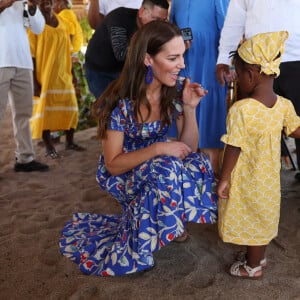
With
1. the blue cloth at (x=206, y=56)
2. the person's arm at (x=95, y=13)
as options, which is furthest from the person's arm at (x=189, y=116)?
the person's arm at (x=95, y=13)

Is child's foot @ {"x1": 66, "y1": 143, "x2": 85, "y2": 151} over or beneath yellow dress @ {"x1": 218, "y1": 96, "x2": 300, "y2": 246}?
beneath

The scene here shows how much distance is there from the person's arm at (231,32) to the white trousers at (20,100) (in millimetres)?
1585

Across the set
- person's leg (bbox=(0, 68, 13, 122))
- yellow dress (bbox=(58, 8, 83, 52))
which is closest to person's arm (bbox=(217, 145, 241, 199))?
person's leg (bbox=(0, 68, 13, 122))

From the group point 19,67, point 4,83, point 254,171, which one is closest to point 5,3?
point 19,67

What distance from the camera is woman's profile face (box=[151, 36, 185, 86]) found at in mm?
2057

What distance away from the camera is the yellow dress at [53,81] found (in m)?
4.09

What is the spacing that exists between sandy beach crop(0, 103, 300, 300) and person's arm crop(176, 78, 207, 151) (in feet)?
1.88

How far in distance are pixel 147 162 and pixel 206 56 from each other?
4.31 feet

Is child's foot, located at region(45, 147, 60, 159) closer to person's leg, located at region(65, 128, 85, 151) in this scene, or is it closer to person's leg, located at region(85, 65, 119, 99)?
person's leg, located at region(65, 128, 85, 151)

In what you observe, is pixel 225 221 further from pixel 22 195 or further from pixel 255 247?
pixel 22 195

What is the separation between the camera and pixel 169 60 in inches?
81.5

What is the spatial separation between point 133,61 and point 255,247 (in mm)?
1035

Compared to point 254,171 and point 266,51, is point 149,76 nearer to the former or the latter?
point 266,51

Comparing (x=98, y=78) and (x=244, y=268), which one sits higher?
(x=98, y=78)
